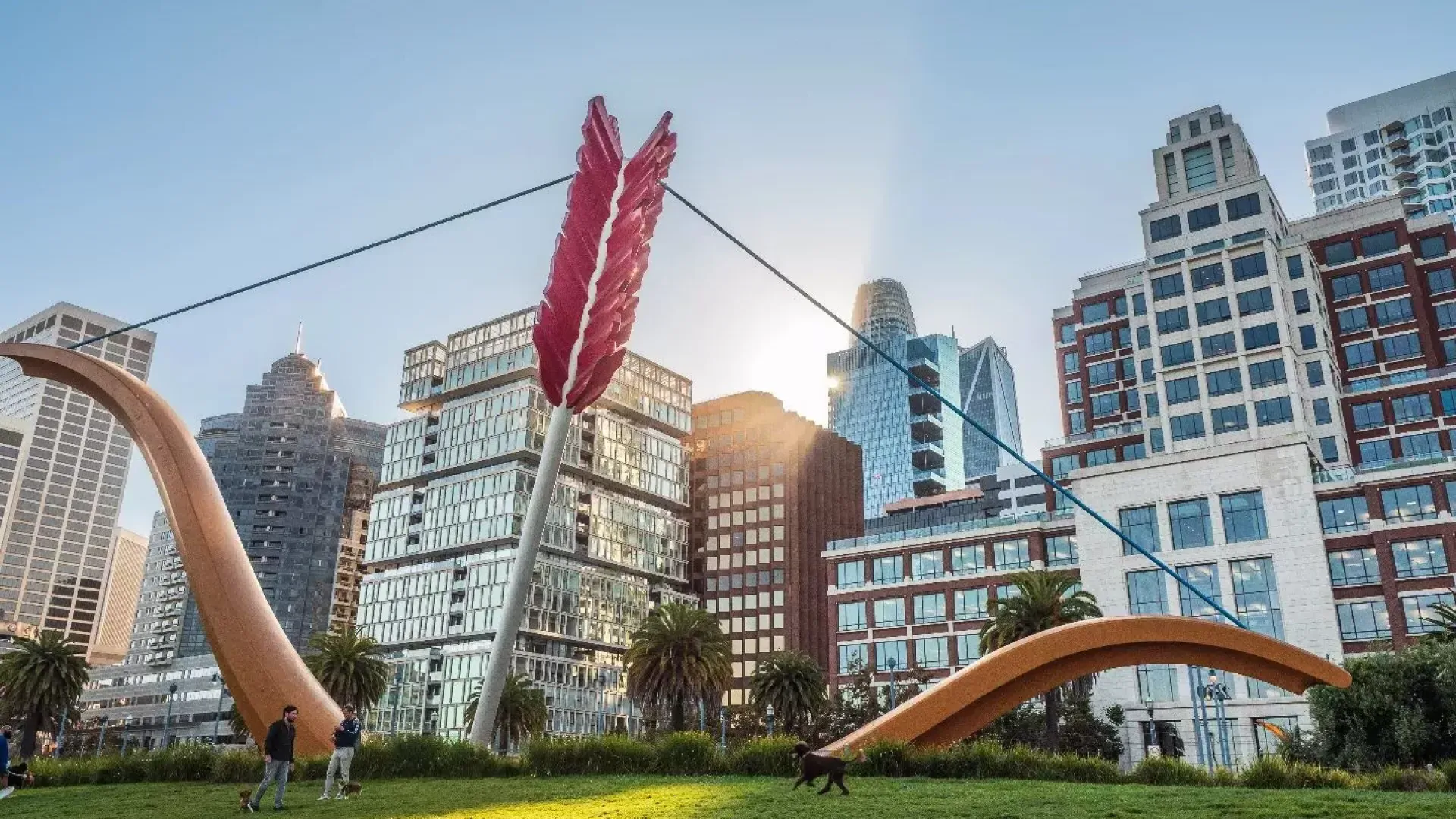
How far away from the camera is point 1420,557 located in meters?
59.2

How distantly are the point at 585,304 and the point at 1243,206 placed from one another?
67191 mm

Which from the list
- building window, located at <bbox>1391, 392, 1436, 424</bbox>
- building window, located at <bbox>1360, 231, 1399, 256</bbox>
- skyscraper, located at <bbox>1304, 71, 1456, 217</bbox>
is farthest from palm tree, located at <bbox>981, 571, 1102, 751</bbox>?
skyscraper, located at <bbox>1304, 71, 1456, 217</bbox>

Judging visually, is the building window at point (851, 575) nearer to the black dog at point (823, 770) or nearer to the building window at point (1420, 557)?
the building window at point (1420, 557)

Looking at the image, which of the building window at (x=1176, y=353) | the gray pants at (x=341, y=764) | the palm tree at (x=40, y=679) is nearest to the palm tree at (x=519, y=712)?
the palm tree at (x=40, y=679)

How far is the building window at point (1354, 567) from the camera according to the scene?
59688 mm

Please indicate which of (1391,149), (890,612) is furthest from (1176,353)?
(1391,149)

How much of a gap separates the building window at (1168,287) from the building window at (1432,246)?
59.4 ft

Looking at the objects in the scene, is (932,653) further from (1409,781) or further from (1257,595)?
(1409,781)

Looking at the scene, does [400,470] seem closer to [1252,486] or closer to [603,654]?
[603,654]

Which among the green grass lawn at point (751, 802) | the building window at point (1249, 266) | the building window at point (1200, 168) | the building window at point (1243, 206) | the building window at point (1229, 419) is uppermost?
the building window at point (1200, 168)

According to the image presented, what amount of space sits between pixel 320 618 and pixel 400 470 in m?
63.6

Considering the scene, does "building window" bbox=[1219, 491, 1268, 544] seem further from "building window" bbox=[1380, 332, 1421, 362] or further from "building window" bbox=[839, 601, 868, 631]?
"building window" bbox=[839, 601, 868, 631]

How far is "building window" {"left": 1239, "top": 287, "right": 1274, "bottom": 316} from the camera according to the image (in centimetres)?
7244

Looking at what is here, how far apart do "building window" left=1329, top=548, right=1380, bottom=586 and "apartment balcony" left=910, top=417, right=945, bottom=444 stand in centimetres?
11452
